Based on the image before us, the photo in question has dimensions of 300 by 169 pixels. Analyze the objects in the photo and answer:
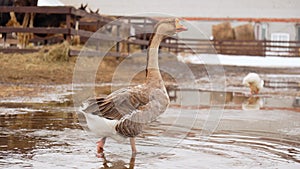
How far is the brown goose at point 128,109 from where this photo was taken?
6121 mm

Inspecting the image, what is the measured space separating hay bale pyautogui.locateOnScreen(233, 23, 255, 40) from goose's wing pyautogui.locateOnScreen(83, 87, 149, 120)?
A: 42.4m

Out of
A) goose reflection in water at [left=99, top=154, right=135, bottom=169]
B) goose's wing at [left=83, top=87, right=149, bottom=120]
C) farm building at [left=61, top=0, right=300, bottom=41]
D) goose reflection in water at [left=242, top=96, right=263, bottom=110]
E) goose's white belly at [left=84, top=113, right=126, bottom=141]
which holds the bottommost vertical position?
goose reflection in water at [left=242, top=96, right=263, bottom=110]

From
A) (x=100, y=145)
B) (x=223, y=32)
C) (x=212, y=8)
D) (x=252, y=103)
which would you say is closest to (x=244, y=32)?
(x=223, y=32)

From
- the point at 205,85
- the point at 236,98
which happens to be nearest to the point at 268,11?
the point at 205,85

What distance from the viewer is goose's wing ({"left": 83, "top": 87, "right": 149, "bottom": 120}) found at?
20.2ft

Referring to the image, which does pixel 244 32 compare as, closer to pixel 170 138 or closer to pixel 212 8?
pixel 212 8

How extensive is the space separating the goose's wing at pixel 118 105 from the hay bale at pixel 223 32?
41.8 meters

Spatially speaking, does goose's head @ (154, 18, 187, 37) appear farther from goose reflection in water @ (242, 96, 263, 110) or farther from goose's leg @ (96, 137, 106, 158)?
goose reflection in water @ (242, 96, 263, 110)

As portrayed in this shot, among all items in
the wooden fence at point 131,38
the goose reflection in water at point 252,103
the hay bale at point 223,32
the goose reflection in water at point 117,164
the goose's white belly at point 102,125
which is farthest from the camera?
the hay bale at point 223,32

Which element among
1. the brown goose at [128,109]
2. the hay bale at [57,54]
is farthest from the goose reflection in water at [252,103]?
the hay bale at [57,54]

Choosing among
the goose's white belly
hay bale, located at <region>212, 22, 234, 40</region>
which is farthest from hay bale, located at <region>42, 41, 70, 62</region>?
hay bale, located at <region>212, 22, 234, 40</region>

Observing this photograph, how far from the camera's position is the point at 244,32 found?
48.1 metres

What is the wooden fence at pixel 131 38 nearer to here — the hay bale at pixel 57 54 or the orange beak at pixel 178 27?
the hay bale at pixel 57 54

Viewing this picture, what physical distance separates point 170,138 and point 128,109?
1639 mm
